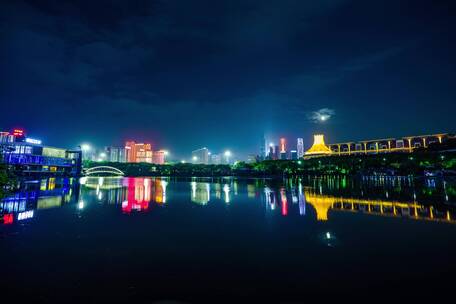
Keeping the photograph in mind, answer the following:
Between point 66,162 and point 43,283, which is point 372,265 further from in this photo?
point 66,162

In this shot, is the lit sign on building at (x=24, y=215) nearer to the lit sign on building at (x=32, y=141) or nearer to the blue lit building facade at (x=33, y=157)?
the blue lit building facade at (x=33, y=157)

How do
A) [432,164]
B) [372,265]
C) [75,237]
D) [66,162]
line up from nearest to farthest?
[372,265], [75,237], [432,164], [66,162]

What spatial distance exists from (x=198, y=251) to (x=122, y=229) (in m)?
5.32

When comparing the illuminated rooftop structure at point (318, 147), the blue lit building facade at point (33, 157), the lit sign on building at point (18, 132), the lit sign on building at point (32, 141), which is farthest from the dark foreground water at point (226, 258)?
the illuminated rooftop structure at point (318, 147)

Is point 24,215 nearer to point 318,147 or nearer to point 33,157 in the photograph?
point 33,157

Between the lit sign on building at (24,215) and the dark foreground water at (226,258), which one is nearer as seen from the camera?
the dark foreground water at (226,258)

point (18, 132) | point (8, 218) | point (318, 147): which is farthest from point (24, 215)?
point (318, 147)

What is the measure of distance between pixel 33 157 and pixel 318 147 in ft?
459

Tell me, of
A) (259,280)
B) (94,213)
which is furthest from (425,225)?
(94,213)

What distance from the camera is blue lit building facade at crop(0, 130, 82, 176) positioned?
90.6m

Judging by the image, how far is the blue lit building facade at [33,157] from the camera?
90.6 m

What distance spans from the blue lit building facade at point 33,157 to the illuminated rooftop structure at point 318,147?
4904 inches

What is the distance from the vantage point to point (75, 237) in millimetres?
11094

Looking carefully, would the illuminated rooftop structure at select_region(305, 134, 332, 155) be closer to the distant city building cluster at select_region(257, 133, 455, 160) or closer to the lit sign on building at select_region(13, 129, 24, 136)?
the distant city building cluster at select_region(257, 133, 455, 160)
